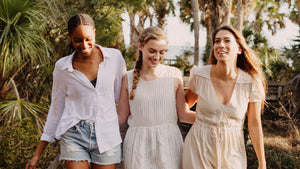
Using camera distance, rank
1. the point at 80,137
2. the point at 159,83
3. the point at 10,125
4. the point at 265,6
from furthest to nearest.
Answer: the point at 265,6
the point at 10,125
the point at 159,83
the point at 80,137

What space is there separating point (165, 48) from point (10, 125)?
3.23m

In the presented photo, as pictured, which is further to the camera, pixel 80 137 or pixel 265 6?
pixel 265 6

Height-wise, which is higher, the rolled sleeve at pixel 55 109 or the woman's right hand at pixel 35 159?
the rolled sleeve at pixel 55 109

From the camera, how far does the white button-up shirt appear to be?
210 cm

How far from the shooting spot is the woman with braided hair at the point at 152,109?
89.0 inches

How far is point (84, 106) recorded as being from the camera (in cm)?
212

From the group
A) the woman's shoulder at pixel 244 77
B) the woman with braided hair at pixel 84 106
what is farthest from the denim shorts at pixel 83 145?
the woman's shoulder at pixel 244 77

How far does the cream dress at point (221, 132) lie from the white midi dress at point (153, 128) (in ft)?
0.48

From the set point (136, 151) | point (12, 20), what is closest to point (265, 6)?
point (12, 20)

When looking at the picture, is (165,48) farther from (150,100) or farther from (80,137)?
(80,137)

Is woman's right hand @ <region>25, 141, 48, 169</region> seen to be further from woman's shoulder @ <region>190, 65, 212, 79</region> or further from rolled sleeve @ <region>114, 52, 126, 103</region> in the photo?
woman's shoulder @ <region>190, 65, 212, 79</region>

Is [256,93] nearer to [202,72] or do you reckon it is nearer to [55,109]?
[202,72]

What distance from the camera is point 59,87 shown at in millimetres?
2207

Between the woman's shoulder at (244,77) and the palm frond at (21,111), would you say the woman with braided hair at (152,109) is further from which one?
the palm frond at (21,111)
